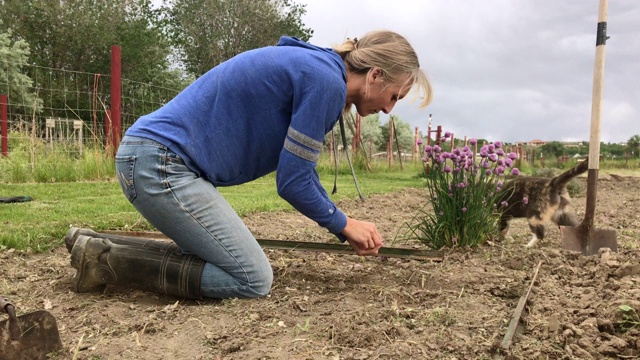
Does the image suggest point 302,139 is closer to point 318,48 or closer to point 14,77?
point 318,48

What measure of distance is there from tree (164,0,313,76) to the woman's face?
27066mm

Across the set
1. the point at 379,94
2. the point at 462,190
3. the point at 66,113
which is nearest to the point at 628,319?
the point at 379,94

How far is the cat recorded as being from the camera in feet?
15.4

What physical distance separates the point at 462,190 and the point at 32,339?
2694mm

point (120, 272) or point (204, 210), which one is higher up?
point (204, 210)

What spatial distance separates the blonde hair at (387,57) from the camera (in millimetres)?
2389

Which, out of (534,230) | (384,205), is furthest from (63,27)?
(534,230)

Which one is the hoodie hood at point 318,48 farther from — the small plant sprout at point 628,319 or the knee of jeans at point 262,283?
the small plant sprout at point 628,319

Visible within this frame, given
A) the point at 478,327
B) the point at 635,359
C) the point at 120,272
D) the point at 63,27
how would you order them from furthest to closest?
the point at 63,27 < the point at 120,272 < the point at 478,327 < the point at 635,359

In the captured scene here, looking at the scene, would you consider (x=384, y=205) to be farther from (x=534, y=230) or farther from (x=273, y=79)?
(x=273, y=79)

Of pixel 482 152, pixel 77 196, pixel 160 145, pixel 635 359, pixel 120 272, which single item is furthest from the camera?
pixel 77 196

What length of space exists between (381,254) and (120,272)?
1.48 m

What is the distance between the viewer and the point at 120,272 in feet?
8.80

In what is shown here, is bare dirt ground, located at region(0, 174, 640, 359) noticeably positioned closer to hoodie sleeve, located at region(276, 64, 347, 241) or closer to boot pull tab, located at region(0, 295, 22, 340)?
boot pull tab, located at region(0, 295, 22, 340)
